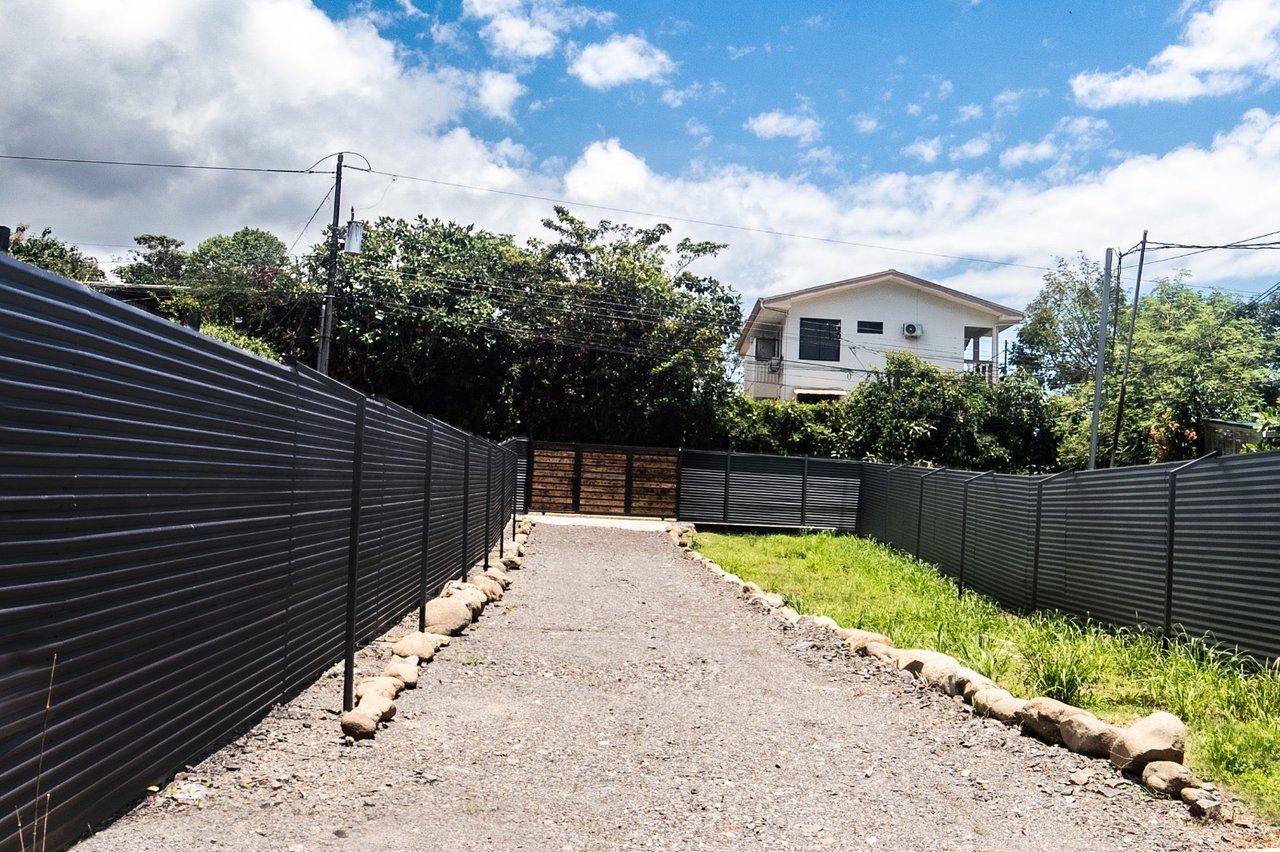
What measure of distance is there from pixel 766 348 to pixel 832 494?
44.9ft

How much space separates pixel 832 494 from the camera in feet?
78.2

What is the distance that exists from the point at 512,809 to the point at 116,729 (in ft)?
4.78

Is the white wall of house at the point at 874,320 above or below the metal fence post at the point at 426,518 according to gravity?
above

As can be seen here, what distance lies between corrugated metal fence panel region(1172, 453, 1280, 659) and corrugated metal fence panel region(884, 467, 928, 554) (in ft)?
28.6

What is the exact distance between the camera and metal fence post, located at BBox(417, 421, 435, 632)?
7.76 meters

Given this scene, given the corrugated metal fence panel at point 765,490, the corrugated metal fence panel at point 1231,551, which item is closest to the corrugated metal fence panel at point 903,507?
the corrugated metal fence panel at point 765,490

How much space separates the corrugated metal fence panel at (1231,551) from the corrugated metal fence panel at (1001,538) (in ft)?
10.4

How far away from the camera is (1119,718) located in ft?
18.4

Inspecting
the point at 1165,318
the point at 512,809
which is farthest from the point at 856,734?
the point at 1165,318

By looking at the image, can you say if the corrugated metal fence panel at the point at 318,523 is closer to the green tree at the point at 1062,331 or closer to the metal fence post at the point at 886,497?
the metal fence post at the point at 886,497

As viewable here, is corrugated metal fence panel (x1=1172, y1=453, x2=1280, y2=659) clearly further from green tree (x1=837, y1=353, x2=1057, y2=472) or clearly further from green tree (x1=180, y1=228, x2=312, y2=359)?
green tree (x1=180, y1=228, x2=312, y2=359)

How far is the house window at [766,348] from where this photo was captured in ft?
118

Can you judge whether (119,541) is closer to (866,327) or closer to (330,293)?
(330,293)

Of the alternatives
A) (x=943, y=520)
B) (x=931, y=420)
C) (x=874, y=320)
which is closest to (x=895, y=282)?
(x=874, y=320)
